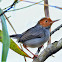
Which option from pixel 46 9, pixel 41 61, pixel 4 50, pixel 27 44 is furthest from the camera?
pixel 27 44

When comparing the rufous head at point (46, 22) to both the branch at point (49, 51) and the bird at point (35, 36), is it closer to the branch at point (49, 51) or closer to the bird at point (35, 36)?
the bird at point (35, 36)

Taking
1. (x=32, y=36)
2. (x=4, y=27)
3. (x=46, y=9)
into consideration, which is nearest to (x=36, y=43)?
(x=32, y=36)

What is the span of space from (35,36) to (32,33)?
0.11 ft

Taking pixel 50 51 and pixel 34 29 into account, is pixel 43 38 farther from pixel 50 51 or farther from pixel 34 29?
pixel 50 51

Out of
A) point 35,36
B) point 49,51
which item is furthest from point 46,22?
point 49,51

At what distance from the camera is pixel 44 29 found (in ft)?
2.75

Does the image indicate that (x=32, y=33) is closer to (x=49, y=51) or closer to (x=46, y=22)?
(x=46, y=22)

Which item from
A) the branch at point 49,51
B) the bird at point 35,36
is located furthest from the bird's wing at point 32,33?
the branch at point 49,51

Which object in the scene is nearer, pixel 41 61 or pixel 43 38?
pixel 41 61

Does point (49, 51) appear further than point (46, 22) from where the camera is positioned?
No

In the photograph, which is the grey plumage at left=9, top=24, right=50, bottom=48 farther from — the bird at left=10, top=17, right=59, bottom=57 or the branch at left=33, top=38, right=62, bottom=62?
the branch at left=33, top=38, right=62, bottom=62

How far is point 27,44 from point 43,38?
91mm

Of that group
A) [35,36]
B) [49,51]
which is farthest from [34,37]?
[49,51]

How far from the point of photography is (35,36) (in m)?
0.79
